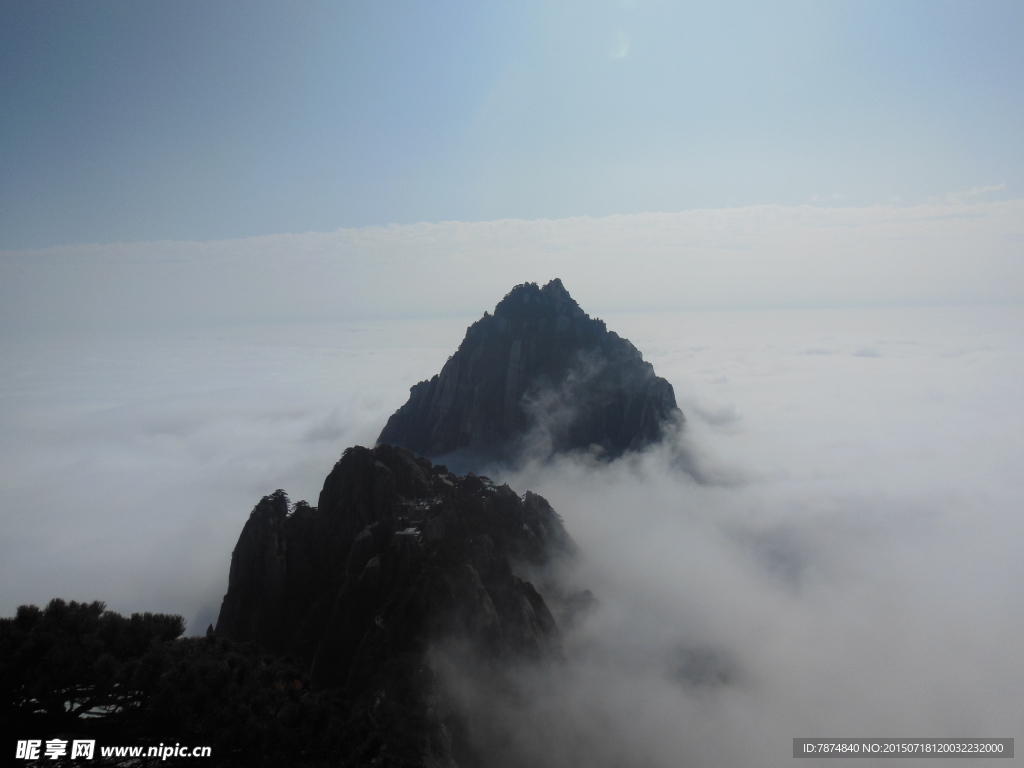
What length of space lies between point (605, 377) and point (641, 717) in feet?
227

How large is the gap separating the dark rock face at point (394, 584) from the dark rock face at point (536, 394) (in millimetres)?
41234

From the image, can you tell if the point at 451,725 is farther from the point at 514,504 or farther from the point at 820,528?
the point at 820,528

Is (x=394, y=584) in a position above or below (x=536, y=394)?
below

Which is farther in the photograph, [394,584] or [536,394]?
[536,394]

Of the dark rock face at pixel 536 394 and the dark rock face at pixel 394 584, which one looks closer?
the dark rock face at pixel 394 584

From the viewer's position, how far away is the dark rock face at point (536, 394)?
99.8 m

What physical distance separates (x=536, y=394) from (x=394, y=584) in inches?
2598

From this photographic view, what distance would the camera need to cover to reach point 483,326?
107812 mm

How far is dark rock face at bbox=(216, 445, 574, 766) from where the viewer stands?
31.1m

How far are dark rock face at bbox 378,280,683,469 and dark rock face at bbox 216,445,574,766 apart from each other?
41.2 m

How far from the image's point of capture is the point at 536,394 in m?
103

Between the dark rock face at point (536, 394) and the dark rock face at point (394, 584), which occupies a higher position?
the dark rock face at point (536, 394)

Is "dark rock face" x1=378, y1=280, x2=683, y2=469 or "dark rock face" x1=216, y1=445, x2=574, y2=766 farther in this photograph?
"dark rock face" x1=378, y1=280, x2=683, y2=469

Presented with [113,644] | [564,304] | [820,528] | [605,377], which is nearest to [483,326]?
[564,304]
